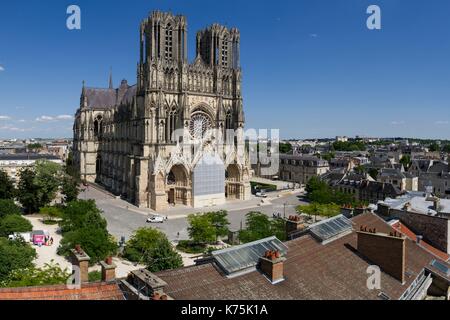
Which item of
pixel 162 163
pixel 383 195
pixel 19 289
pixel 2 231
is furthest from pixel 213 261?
pixel 383 195

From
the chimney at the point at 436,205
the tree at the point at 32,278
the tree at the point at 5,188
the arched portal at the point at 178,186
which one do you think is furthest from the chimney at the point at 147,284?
the arched portal at the point at 178,186

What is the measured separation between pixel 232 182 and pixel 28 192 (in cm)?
3359

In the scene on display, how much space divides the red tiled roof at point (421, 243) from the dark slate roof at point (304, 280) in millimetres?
4950

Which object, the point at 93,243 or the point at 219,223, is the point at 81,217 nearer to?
the point at 93,243

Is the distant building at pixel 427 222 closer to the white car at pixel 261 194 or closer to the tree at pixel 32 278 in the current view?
the tree at pixel 32 278

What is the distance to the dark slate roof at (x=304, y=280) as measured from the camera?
12.8 m

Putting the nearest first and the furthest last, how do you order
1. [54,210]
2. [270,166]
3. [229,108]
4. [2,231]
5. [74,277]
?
1. [74,277]
2. [2,231]
3. [54,210]
4. [229,108]
5. [270,166]

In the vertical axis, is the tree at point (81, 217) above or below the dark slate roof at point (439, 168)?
below

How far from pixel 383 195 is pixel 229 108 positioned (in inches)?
1218

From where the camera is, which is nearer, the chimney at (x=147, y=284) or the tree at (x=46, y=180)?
the chimney at (x=147, y=284)

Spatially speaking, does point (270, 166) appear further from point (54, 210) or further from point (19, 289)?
point (19, 289)

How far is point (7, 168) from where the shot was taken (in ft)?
321

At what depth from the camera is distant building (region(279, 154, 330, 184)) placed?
94306 millimetres

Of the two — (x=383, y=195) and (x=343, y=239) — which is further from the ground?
(x=343, y=239)
